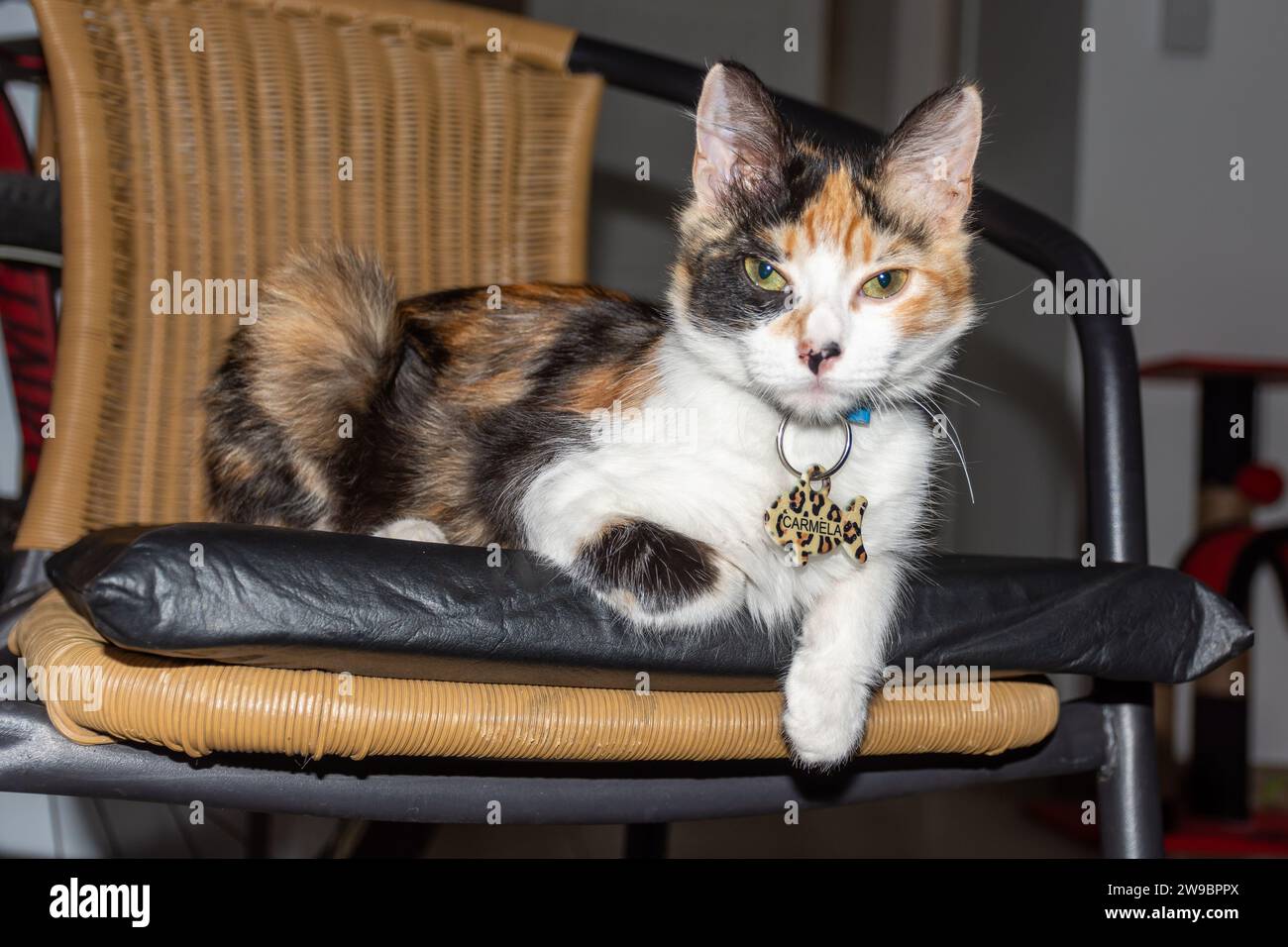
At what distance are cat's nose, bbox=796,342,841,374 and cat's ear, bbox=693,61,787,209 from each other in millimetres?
211

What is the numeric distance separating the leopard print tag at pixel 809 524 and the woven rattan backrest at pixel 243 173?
2.48 feet

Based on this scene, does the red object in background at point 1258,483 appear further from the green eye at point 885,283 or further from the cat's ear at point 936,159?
the green eye at point 885,283

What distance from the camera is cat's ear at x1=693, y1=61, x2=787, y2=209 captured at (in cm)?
103

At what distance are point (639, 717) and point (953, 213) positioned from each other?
1.84 feet

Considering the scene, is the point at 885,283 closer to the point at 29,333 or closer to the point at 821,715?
the point at 821,715

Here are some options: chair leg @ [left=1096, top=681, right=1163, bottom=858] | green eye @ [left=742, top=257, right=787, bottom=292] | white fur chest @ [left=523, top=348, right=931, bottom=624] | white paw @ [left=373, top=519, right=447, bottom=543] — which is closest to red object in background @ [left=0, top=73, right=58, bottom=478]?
white paw @ [left=373, top=519, right=447, bottom=543]

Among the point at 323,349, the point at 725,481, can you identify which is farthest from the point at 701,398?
the point at 323,349

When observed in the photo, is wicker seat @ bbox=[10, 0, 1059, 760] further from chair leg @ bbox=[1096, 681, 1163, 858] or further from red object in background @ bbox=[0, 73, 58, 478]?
red object in background @ bbox=[0, 73, 58, 478]

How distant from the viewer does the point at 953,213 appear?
107 cm

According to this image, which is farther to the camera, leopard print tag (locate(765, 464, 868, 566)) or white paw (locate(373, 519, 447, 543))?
white paw (locate(373, 519, 447, 543))

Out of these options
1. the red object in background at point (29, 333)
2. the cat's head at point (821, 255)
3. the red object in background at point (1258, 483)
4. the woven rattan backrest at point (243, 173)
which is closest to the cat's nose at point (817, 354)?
the cat's head at point (821, 255)

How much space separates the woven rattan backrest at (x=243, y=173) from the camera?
4.64 feet

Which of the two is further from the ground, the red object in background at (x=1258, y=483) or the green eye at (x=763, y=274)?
the red object in background at (x=1258, y=483)
